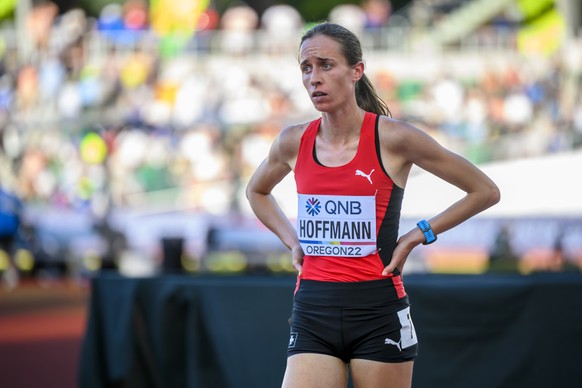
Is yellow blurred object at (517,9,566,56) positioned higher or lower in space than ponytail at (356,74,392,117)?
higher

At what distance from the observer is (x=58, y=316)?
48.8 ft

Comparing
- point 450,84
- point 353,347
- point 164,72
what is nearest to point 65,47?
point 164,72

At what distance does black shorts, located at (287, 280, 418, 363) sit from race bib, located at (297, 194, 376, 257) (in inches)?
5.9

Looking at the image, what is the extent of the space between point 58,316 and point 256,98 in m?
8.85

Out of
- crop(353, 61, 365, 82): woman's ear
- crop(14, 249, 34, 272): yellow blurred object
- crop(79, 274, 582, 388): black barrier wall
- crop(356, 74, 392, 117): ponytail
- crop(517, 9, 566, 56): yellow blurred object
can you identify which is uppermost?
crop(517, 9, 566, 56): yellow blurred object

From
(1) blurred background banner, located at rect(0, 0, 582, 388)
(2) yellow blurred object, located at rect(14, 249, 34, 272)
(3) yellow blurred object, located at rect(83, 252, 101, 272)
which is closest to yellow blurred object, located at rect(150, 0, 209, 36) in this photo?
(1) blurred background banner, located at rect(0, 0, 582, 388)

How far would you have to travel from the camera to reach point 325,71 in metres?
4.43

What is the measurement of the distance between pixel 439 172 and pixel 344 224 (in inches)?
18.7

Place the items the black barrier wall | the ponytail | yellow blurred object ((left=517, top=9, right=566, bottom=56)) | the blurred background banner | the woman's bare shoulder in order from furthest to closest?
yellow blurred object ((left=517, top=9, right=566, bottom=56)), the blurred background banner, the black barrier wall, the ponytail, the woman's bare shoulder

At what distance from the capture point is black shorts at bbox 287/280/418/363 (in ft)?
14.4

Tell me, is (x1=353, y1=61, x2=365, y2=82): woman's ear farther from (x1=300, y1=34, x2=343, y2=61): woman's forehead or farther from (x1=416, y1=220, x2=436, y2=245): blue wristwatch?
(x1=416, y1=220, x2=436, y2=245): blue wristwatch

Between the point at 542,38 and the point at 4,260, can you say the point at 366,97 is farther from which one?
the point at 542,38

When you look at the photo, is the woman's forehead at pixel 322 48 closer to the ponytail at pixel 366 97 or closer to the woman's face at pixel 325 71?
the woman's face at pixel 325 71

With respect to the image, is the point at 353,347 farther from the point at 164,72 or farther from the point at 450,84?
the point at 164,72
